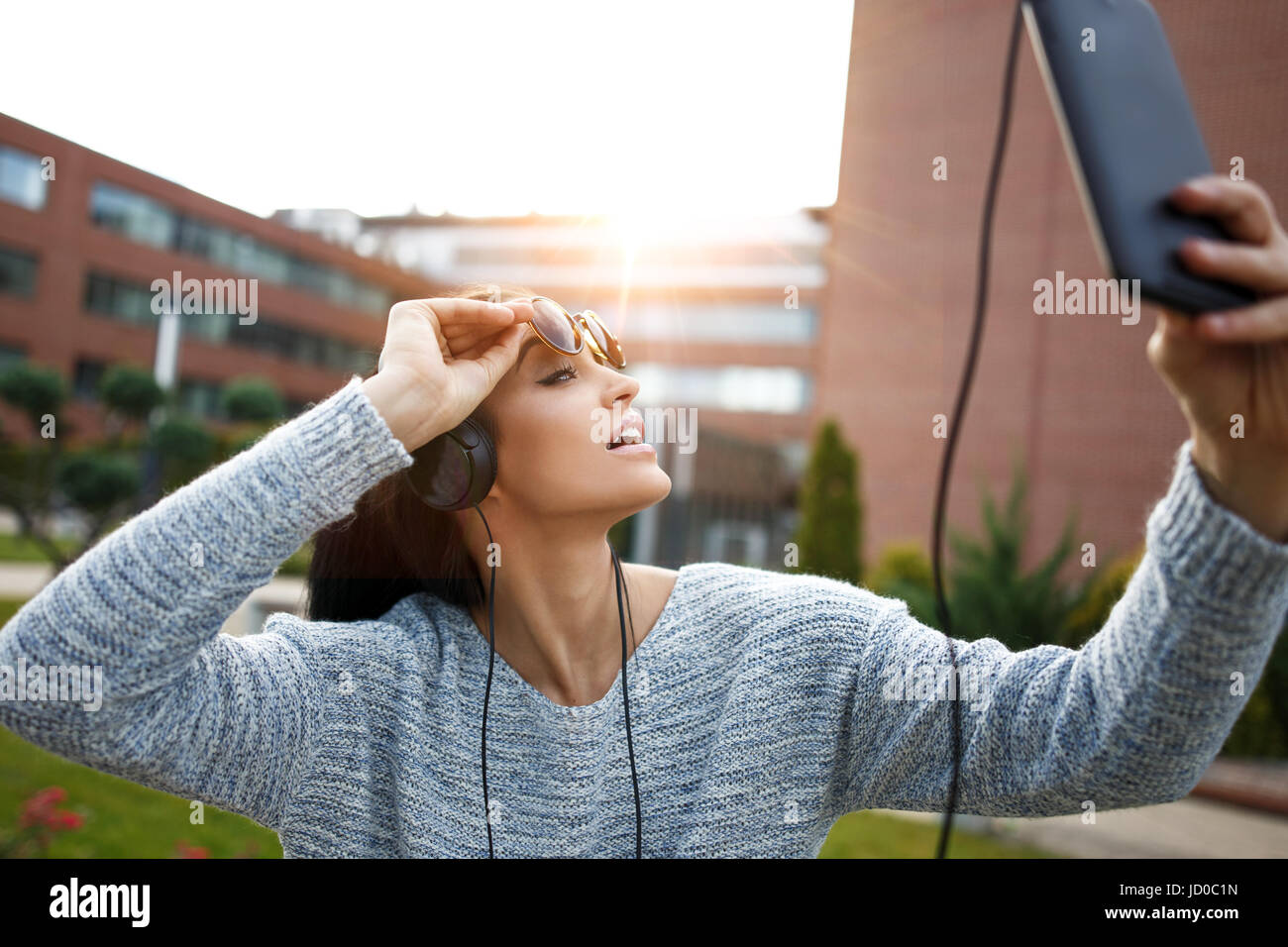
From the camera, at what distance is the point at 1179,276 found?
2.80 ft

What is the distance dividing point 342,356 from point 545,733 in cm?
3689

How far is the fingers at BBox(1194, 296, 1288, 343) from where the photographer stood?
86 centimetres

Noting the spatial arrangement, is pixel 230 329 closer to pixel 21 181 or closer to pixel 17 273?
pixel 17 273

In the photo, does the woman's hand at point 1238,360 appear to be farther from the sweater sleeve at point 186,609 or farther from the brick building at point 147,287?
the brick building at point 147,287

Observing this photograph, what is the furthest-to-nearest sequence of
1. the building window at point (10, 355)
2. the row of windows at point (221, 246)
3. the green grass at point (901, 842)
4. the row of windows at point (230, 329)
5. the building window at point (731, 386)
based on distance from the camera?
1. the building window at point (731, 386)
2. the row of windows at point (230, 329)
3. the row of windows at point (221, 246)
4. the building window at point (10, 355)
5. the green grass at point (901, 842)

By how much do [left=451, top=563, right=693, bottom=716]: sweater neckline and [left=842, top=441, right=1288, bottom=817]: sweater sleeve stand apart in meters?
0.40

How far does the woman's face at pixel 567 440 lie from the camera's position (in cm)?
167

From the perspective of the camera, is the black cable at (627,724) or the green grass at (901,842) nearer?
the black cable at (627,724)

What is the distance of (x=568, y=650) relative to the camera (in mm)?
1761

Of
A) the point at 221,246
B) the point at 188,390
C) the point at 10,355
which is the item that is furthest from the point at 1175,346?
the point at 221,246

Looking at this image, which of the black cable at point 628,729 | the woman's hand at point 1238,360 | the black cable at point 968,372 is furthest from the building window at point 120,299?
the woman's hand at point 1238,360

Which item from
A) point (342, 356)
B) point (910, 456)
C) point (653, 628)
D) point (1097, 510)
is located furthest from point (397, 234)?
point (653, 628)

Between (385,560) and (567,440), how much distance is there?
483 mm

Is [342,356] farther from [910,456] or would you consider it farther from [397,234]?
[910,456]
